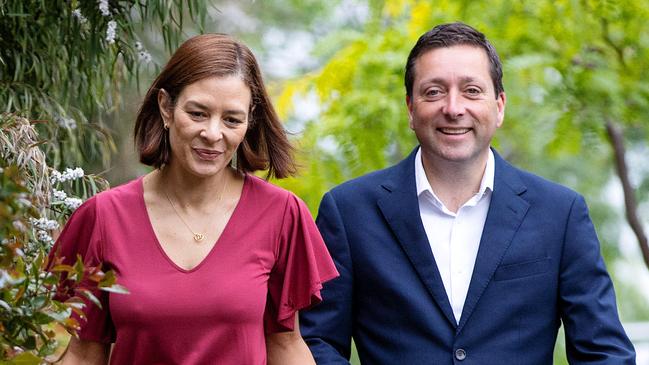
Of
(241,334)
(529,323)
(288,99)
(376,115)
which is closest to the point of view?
(241,334)

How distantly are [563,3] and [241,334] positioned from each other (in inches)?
200

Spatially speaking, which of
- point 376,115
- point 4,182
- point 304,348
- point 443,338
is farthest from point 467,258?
point 376,115

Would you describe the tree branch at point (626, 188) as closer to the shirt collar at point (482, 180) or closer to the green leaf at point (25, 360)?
the shirt collar at point (482, 180)

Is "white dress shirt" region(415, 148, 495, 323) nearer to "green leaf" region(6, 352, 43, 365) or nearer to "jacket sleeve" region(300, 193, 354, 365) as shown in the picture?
"jacket sleeve" region(300, 193, 354, 365)

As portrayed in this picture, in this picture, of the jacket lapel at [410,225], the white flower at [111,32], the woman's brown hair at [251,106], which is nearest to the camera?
the woman's brown hair at [251,106]

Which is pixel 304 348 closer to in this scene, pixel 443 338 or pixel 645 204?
pixel 443 338

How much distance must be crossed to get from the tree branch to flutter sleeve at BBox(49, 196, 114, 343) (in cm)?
553

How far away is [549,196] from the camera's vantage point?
13.8ft

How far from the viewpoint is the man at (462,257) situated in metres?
4.06

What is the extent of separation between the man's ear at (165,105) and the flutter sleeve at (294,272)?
0.44 metres

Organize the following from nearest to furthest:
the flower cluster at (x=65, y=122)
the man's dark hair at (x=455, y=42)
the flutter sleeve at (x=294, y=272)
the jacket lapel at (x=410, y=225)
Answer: the flutter sleeve at (x=294, y=272) → the jacket lapel at (x=410, y=225) → the man's dark hair at (x=455, y=42) → the flower cluster at (x=65, y=122)

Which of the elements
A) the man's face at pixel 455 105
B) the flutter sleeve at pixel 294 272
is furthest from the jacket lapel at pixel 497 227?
the flutter sleeve at pixel 294 272

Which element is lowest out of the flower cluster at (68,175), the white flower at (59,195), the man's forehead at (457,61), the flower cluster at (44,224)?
the flower cluster at (44,224)

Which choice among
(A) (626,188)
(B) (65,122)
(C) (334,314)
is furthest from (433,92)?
(A) (626,188)
